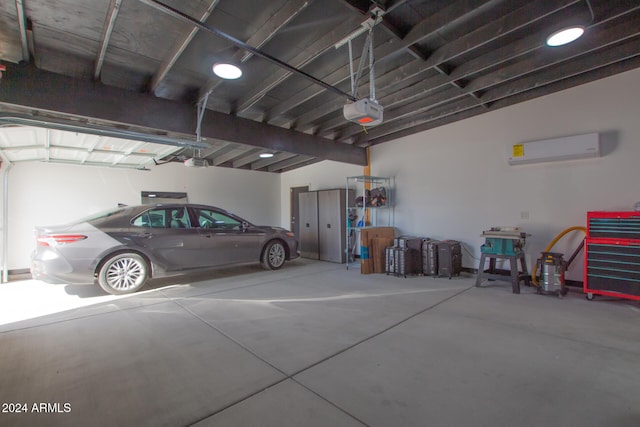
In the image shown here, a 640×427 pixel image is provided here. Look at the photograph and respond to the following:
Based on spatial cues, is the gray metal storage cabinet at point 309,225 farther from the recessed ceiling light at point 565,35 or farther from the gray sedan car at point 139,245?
the recessed ceiling light at point 565,35

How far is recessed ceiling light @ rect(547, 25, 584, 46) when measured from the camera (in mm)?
2719

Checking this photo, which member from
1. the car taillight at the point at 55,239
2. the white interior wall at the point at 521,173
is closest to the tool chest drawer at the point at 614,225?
Result: the white interior wall at the point at 521,173

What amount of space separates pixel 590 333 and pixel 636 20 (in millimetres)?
3255

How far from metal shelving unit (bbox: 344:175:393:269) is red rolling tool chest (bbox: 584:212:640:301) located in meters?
3.33

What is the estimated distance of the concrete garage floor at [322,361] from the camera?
1613 mm

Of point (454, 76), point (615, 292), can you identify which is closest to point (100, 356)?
point (454, 76)

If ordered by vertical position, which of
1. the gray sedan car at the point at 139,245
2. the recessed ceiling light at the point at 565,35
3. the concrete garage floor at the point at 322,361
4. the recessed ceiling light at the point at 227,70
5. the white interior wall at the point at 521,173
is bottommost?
the concrete garage floor at the point at 322,361

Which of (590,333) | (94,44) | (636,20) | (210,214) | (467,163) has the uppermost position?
(636,20)

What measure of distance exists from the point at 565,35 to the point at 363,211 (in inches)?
179

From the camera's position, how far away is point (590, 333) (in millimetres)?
2645

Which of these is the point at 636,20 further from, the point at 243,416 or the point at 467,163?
the point at 243,416

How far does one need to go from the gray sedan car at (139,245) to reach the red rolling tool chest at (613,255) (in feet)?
16.5

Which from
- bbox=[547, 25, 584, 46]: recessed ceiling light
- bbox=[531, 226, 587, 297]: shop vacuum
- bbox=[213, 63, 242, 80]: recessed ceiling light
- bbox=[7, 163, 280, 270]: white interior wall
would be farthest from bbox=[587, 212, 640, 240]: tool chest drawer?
bbox=[7, 163, 280, 270]: white interior wall

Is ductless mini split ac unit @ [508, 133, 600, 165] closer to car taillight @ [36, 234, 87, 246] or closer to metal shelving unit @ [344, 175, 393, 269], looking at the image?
metal shelving unit @ [344, 175, 393, 269]
